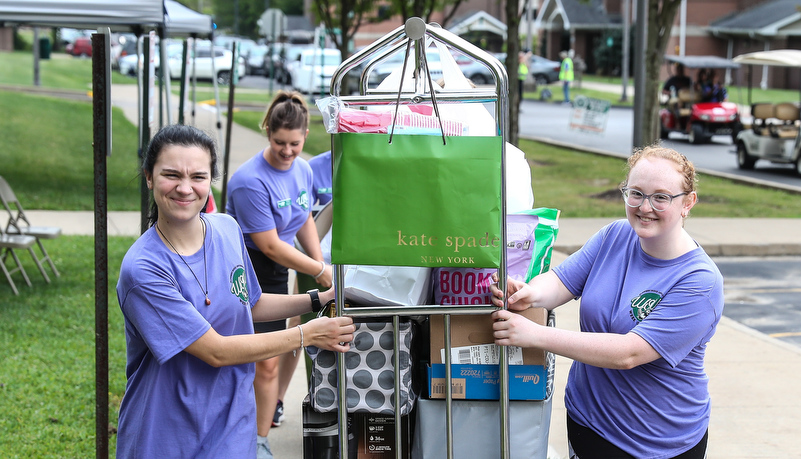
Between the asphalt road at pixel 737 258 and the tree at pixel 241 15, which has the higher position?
the tree at pixel 241 15

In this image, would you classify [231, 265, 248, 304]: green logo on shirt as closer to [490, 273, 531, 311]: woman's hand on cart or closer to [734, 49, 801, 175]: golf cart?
[490, 273, 531, 311]: woman's hand on cart

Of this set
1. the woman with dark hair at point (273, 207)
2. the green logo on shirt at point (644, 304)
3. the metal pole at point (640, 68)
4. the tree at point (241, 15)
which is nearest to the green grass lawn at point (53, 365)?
the woman with dark hair at point (273, 207)

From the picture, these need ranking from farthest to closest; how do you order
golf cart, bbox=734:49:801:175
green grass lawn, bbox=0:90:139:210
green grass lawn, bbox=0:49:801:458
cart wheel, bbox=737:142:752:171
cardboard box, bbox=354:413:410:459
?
cart wheel, bbox=737:142:752:171 → golf cart, bbox=734:49:801:175 → green grass lawn, bbox=0:90:139:210 → green grass lawn, bbox=0:49:801:458 → cardboard box, bbox=354:413:410:459

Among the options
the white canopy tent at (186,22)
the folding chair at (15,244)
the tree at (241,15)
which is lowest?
the folding chair at (15,244)

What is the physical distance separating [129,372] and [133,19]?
635 centimetres

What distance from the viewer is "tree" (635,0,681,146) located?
1280 centimetres

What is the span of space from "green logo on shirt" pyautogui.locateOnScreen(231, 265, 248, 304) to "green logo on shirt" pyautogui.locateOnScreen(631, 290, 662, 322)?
1194 mm

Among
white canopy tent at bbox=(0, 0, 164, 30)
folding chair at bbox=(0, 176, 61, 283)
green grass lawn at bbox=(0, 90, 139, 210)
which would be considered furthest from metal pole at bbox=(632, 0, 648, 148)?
folding chair at bbox=(0, 176, 61, 283)

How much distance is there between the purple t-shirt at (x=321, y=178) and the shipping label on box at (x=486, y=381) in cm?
260

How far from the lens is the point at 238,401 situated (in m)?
2.56

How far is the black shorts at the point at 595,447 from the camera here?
2668 mm

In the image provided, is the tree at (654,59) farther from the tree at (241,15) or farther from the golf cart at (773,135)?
the tree at (241,15)

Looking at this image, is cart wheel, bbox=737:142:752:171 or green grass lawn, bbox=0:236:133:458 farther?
cart wheel, bbox=737:142:752:171

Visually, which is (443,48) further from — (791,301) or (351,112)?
(791,301)
